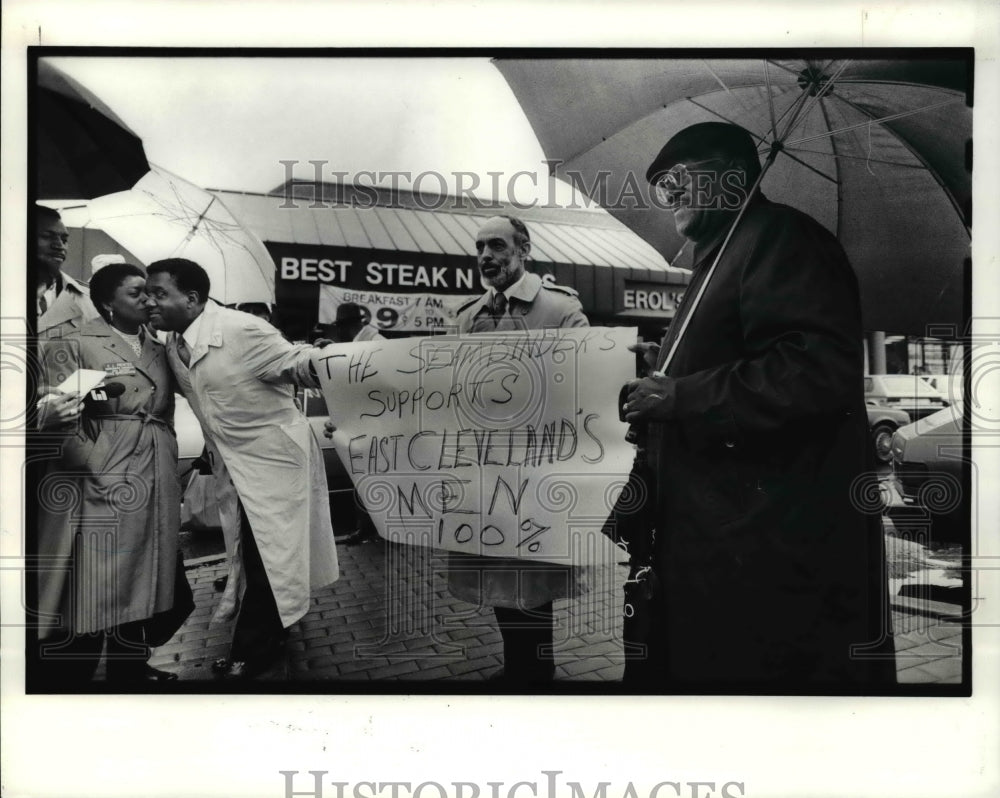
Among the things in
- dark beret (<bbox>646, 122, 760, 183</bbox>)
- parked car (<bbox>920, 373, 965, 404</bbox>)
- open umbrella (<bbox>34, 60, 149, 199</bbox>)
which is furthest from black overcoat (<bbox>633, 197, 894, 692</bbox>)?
open umbrella (<bbox>34, 60, 149, 199</bbox>)

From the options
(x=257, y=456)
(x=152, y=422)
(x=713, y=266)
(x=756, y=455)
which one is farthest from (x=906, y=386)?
(x=152, y=422)

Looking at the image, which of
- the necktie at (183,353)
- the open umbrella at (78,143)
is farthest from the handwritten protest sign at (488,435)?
the open umbrella at (78,143)

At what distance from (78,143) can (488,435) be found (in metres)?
2.28

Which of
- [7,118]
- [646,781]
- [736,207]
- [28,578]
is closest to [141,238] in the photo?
[7,118]

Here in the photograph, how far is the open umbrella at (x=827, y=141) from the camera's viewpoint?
3.62 meters

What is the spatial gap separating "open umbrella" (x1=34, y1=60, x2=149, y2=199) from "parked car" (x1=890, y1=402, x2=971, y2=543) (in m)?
3.68

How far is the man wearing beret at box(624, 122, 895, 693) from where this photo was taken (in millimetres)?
3490

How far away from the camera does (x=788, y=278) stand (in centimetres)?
350

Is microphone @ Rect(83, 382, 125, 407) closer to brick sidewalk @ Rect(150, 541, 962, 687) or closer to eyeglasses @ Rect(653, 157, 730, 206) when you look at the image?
brick sidewalk @ Rect(150, 541, 962, 687)

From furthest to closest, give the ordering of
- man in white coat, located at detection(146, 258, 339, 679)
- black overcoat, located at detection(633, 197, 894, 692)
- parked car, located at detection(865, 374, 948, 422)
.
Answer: man in white coat, located at detection(146, 258, 339, 679) → parked car, located at detection(865, 374, 948, 422) → black overcoat, located at detection(633, 197, 894, 692)

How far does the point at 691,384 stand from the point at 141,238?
2.55 metres

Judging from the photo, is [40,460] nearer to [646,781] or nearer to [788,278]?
[646,781]

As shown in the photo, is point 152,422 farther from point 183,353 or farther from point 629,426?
point 629,426

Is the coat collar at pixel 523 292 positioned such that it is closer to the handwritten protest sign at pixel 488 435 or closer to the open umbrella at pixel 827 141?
the handwritten protest sign at pixel 488 435
